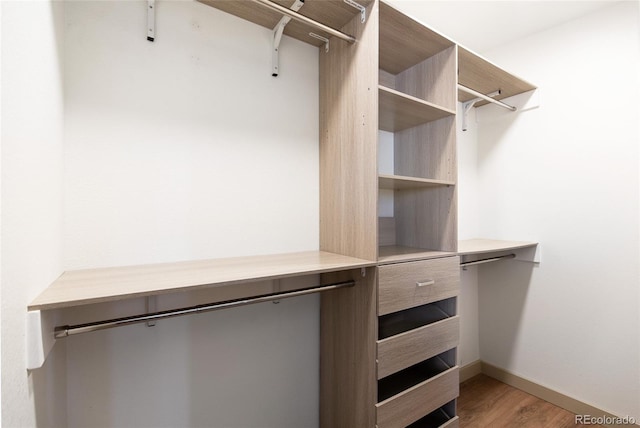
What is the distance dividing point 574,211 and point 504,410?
1.36 meters

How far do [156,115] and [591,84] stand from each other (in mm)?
2436

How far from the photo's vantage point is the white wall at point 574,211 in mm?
1650

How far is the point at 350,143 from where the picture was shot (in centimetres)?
133

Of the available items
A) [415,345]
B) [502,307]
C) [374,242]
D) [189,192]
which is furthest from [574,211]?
[189,192]

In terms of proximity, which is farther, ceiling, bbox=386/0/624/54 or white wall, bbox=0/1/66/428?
ceiling, bbox=386/0/624/54

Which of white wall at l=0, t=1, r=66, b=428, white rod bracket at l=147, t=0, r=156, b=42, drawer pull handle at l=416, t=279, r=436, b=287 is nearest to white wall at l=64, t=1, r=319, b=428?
white rod bracket at l=147, t=0, r=156, b=42

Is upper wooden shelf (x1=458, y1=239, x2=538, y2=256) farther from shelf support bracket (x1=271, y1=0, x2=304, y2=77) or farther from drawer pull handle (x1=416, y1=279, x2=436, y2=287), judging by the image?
shelf support bracket (x1=271, y1=0, x2=304, y2=77)

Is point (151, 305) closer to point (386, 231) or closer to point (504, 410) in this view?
point (386, 231)

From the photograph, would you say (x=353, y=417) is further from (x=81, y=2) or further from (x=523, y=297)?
(x=81, y=2)

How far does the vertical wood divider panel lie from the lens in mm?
1208

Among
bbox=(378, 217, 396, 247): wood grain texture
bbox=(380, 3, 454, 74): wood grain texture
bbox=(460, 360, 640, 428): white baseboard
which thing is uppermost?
bbox=(380, 3, 454, 74): wood grain texture

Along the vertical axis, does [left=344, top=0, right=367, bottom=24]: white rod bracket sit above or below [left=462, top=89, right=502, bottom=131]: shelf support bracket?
above

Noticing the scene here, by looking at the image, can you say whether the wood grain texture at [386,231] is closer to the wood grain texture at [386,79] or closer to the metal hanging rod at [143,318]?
the metal hanging rod at [143,318]

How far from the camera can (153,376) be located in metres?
1.13
